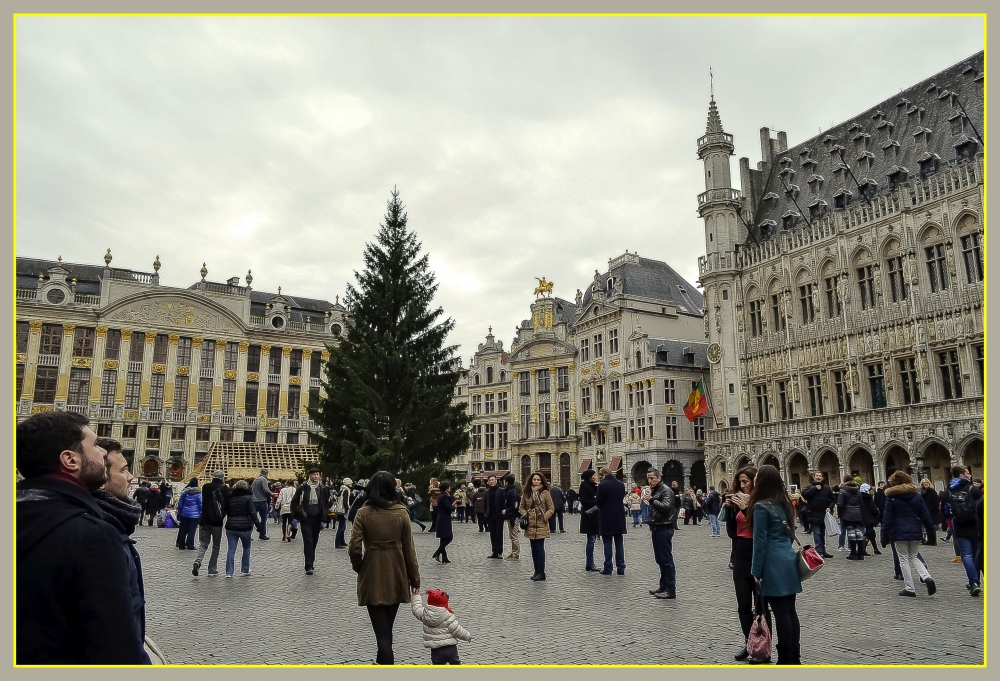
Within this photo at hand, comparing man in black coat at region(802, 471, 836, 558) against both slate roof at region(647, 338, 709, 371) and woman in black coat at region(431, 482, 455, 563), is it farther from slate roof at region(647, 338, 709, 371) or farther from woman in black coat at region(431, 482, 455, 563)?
slate roof at region(647, 338, 709, 371)

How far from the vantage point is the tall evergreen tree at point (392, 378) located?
25.1 meters

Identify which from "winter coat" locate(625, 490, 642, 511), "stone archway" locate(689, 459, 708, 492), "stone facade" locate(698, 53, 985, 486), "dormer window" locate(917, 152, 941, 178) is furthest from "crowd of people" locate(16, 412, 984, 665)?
"stone archway" locate(689, 459, 708, 492)

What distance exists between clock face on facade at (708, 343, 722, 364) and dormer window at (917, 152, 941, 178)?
14.1 meters

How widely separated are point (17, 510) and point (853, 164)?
4603 centimetres

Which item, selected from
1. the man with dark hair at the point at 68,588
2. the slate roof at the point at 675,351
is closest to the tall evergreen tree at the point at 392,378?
the man with dark hair at the point at 68,588

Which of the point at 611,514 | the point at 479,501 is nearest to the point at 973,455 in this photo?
the point at 479,501

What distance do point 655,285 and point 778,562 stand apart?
161ft

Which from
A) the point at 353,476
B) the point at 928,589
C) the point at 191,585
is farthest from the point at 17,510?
the point at 353,476

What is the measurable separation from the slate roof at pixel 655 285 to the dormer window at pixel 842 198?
15.3 metres

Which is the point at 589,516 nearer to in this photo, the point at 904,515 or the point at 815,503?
the point at 904,515

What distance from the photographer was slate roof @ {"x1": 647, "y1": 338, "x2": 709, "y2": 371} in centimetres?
4844

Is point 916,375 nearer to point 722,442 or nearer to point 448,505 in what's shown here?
point 722,442

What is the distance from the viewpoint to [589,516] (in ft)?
41.5

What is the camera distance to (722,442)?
42.1 metres
